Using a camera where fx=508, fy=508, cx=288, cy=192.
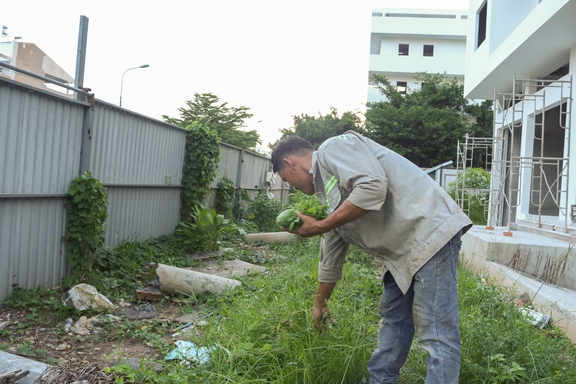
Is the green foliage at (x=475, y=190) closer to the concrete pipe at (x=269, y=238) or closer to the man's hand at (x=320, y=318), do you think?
the concrete pipe at (x=269, y=238)

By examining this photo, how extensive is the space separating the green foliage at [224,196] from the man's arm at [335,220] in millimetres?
8601

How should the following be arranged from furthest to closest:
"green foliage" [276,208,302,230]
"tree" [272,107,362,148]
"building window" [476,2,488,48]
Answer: "tree" [272,107,362,148] → "building window" [476,2,488,48] → "green foliage" [276,208,302,230]

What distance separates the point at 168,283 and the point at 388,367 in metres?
3.43

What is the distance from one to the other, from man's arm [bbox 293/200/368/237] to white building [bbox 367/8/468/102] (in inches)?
1399

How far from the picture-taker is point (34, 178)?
522 centimetres

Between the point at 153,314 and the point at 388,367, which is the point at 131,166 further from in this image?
the point at 388,367

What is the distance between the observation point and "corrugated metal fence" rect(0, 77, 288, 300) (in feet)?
16.0

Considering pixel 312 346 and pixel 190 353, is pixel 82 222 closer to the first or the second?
pixel 190 353

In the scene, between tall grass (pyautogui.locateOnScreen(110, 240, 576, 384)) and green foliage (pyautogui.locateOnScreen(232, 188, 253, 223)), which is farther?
green foliage (pyautogui.locateOnScreen(232, 188, 253, 223))

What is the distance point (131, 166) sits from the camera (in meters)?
7.55

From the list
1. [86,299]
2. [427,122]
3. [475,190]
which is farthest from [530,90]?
[427,122]

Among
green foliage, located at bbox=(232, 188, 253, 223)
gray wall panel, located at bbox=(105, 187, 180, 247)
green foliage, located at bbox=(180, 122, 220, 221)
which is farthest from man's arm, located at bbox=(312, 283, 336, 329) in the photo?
green foliage, located at bbox=(232, 188, 253, 223)

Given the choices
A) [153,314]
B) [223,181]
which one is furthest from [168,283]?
[223,181]

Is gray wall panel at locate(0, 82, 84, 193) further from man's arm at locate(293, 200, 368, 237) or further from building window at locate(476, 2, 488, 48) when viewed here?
building window at locate(476, 2, 488, 48)
